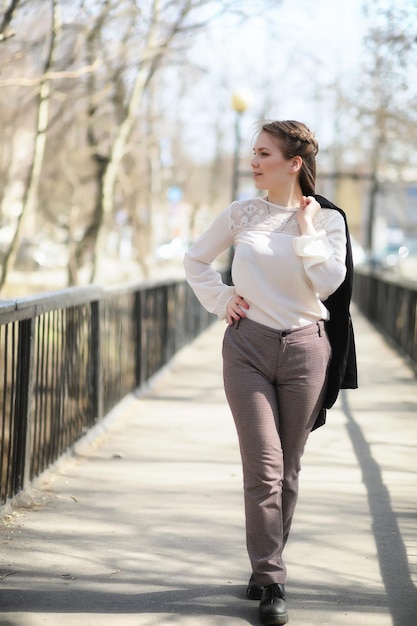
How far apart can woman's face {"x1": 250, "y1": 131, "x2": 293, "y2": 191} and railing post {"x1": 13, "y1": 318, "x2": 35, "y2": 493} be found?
205 centimetres

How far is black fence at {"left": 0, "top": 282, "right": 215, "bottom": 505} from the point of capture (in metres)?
5.90

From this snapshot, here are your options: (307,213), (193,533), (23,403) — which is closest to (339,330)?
(307,213)

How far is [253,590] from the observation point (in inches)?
176

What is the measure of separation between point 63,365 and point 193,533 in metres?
1.96

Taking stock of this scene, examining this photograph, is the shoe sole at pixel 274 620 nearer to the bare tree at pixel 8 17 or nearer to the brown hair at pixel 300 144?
the brown hair at pixel 300 144

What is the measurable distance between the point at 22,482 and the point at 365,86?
13155mm

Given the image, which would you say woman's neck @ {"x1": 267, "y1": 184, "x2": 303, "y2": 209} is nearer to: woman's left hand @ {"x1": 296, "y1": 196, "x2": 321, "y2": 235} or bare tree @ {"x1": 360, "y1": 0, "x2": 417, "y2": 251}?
woman's left hand @ {"x1": 296, "y1": 196, "x2": 321, "y2": 235}

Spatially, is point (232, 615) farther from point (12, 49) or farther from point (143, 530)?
point (12, 49)

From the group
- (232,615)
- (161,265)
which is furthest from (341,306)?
(161,265)

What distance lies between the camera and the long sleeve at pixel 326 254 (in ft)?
13.6

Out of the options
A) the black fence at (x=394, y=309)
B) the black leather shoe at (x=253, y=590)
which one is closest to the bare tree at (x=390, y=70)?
the black fence at (x=394, y=309)

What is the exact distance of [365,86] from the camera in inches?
704

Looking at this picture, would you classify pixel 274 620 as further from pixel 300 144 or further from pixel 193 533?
pixel 300 144

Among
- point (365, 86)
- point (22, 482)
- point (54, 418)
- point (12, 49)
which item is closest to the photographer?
point (22, 482)
